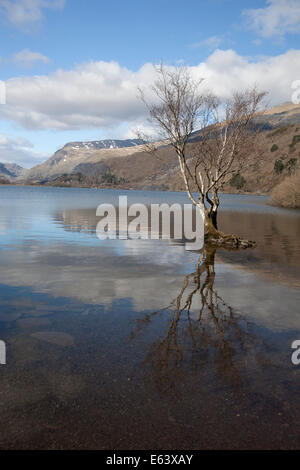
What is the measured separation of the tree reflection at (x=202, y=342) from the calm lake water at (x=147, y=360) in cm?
2

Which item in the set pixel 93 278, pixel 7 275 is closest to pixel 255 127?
pixel 93 278

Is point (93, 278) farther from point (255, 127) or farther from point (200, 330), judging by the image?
point (255, 127)

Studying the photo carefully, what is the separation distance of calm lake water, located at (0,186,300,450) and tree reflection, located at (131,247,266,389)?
0.08 ft

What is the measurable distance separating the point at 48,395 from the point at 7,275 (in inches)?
320

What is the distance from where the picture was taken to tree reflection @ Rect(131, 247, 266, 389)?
577 centimetres

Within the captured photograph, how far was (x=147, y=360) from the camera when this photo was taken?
20.0ft

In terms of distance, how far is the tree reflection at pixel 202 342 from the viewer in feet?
18.9

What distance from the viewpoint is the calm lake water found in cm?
432

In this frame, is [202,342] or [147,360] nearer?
Result: [147,360]

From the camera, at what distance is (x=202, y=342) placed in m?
6.87

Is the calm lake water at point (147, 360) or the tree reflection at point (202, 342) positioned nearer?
the calm lake water at point (147, 360)

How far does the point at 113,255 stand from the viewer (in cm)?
1702

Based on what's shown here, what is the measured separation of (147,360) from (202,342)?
1348mm

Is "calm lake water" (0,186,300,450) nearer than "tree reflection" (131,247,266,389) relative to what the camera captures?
Yes
